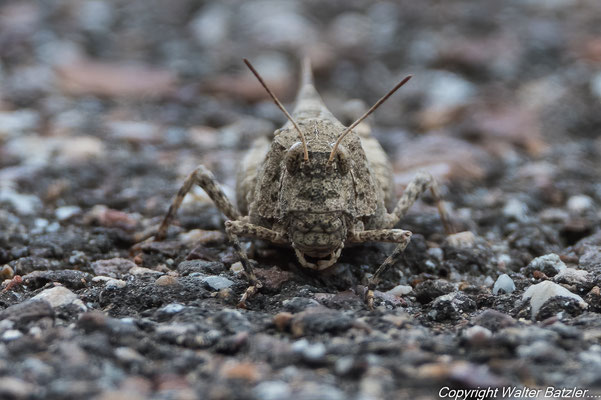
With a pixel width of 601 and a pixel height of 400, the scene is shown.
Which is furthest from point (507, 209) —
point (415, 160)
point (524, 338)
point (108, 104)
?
point (108, 104)

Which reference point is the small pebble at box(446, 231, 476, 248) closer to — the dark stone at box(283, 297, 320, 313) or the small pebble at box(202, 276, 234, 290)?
the dark stone at box(283, 297, 320, 313)

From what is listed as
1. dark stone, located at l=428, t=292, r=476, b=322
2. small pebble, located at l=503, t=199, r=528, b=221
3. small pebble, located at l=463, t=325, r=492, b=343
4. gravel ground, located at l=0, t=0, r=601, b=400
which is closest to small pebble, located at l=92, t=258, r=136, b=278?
gravel ground, located at l=0, t=0, r=601, b=400

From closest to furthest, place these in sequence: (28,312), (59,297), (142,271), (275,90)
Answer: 1. (28,312)
2. (59,297)
3. (142,271)
4. (275,90)

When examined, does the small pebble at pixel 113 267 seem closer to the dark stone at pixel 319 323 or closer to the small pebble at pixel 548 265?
the dark stone at pixel 319 323

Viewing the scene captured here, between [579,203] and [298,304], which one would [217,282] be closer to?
[298,304]

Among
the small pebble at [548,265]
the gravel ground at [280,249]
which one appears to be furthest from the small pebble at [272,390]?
the small pebble at [548,265]

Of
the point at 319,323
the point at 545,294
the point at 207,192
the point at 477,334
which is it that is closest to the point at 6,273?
the point at 207,192
